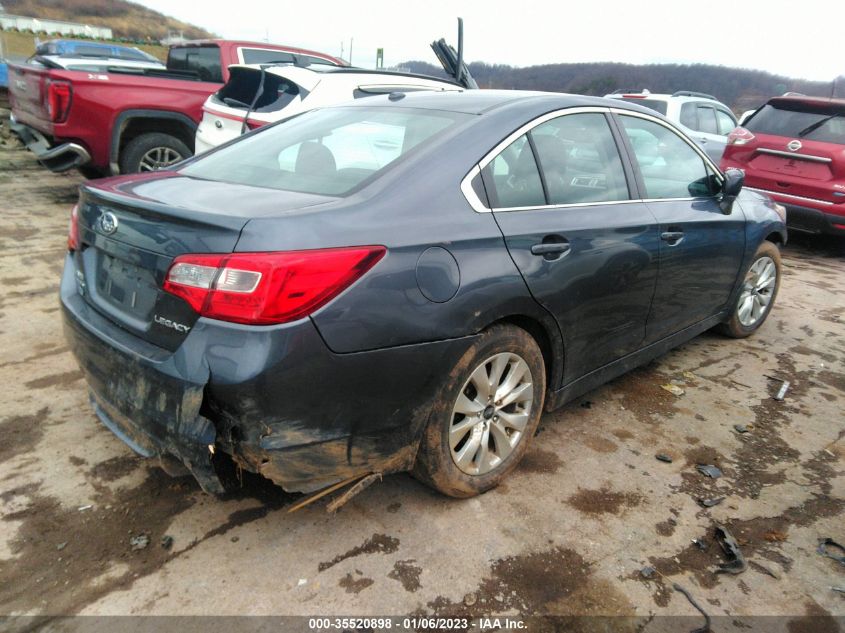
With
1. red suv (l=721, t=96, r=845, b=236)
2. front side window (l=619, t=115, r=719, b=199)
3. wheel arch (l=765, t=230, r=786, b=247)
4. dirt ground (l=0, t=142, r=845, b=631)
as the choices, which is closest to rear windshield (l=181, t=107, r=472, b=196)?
front side window (l=619, t=115, r=719, b=199)

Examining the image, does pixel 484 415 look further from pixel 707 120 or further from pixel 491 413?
pixel 707 120

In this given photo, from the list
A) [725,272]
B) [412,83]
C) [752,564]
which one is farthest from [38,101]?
[752,564]

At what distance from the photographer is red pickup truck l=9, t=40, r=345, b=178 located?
253 inches

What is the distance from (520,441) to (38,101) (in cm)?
659

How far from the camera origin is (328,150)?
269 cm

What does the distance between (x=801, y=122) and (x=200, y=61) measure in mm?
7344

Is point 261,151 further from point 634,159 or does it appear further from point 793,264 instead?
point 793,264

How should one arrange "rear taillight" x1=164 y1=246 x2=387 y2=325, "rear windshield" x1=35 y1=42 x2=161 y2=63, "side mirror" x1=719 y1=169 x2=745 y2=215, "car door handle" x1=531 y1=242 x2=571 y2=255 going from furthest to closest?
"rear windshield" x1=35 y1=42 x2=161 y2=63 → "side mirror" x1=719 y1=169 x2=745 y2=215 → "car door handle" x1=531 y1=242 x2=571 y2=255 → "rear taillight" x1=164 y1=246 x2=387 y2=325

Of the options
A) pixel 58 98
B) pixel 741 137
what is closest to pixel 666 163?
pixel 741 137

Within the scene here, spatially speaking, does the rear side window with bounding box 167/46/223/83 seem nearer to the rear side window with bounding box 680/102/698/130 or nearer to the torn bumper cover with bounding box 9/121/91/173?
the torn bumper cover with bounding box 9/121/91/173

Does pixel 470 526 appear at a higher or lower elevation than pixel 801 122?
lower

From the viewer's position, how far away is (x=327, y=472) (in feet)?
6.89

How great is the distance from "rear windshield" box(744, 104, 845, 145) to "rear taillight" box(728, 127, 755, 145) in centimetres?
11

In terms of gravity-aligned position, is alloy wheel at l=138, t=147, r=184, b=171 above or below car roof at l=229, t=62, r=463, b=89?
below
